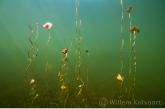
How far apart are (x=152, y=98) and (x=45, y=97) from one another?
8.26 ft

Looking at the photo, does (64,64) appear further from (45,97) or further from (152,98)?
(152,98)

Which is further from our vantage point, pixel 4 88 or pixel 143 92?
pixel 143 92

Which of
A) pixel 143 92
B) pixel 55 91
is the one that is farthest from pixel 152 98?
pixel 55 91

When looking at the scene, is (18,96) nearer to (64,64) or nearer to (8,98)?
(8,98)

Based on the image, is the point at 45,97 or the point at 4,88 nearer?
the point at 45,97

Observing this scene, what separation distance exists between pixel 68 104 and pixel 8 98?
3.95ft

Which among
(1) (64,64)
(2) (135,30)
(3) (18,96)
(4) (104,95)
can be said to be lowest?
(4) (104,95)

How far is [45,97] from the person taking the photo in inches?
109

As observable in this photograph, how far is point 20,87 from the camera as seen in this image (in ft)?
11.0

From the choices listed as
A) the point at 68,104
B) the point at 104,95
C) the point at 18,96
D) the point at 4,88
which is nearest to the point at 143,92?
the point at 104,95

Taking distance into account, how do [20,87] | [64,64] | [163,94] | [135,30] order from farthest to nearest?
[163,94] → [20,87] → [64,64] → [135,30]

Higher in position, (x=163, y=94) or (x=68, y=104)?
(x=68, y=104)

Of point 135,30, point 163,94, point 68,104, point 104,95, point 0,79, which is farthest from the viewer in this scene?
point 0,79

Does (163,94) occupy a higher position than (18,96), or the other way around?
(18,96)
